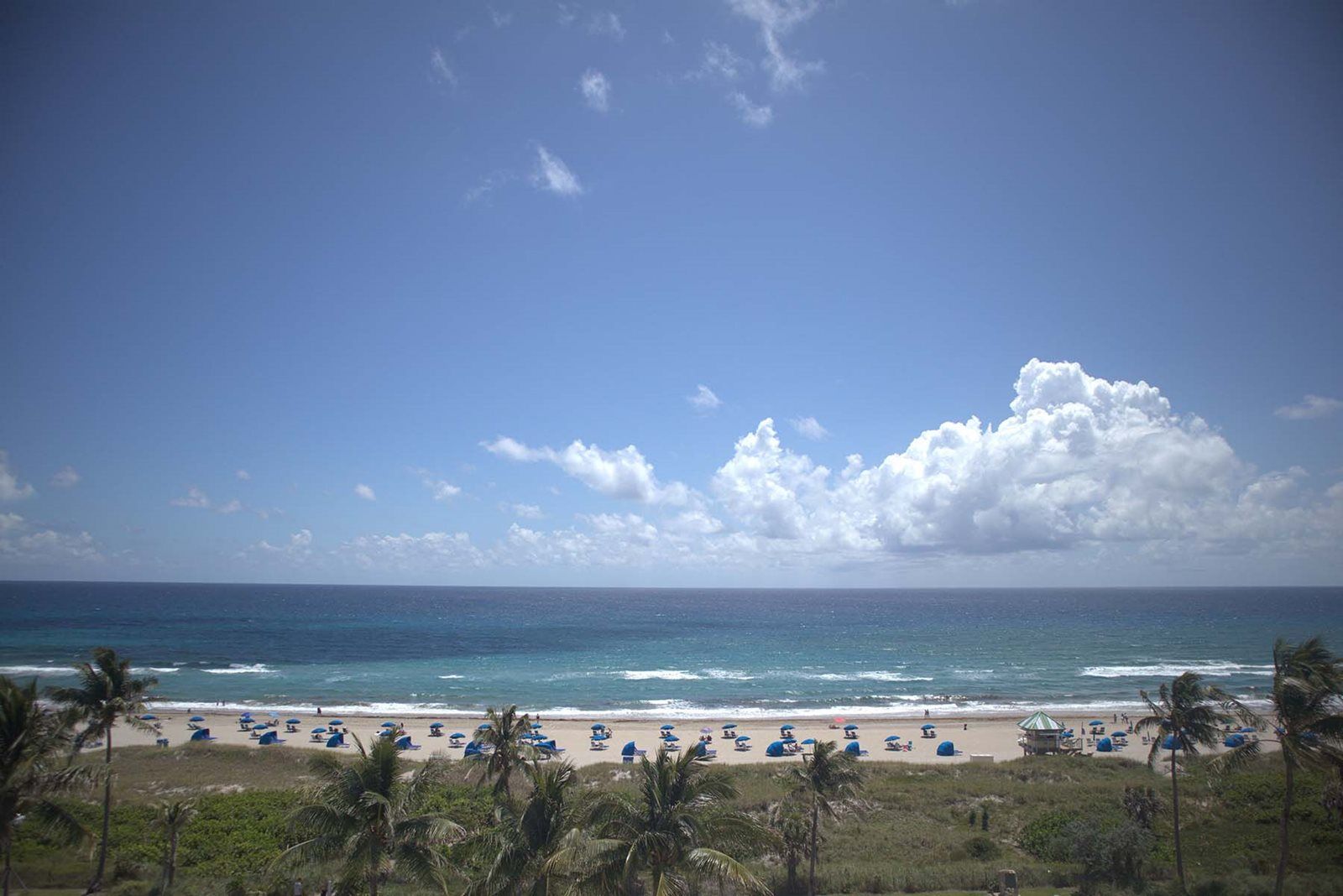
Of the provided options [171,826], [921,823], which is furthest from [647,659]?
[171,826]

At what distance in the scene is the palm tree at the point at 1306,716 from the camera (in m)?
16.6

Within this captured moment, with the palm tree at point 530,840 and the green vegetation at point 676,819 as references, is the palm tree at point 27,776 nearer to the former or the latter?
the green vegetation at point 676,819

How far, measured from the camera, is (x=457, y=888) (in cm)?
1720

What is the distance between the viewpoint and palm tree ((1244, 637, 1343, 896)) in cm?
1661

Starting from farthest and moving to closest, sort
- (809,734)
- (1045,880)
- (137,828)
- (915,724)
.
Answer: (915,724) → (809,734) → (137,828) → (1045,880)

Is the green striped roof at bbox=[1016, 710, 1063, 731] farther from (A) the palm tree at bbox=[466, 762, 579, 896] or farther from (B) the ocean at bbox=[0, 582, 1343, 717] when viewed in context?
(A) the palm tree at bbox=[466, 762, 579, 896]

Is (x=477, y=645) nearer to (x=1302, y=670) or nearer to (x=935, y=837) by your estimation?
(x=935, y=837)

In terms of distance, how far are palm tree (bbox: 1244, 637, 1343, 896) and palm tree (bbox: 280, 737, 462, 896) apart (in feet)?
65.5

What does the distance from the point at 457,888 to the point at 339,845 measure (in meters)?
5.99

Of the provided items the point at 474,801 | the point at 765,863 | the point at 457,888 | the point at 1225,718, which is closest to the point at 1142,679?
the point at 1225,718

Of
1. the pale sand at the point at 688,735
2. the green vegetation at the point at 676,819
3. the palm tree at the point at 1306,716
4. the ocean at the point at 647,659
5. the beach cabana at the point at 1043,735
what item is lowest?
the ocean at the point at 647,659

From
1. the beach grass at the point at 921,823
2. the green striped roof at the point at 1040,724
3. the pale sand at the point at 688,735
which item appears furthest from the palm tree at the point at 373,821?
the green striped roof at the point at 1040,724

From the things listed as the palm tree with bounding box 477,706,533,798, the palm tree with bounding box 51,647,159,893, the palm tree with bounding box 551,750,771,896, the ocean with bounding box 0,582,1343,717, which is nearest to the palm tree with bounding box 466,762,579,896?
the palm tree with bounding box 551,750,771,896

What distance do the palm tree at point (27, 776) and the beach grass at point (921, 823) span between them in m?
3.98
